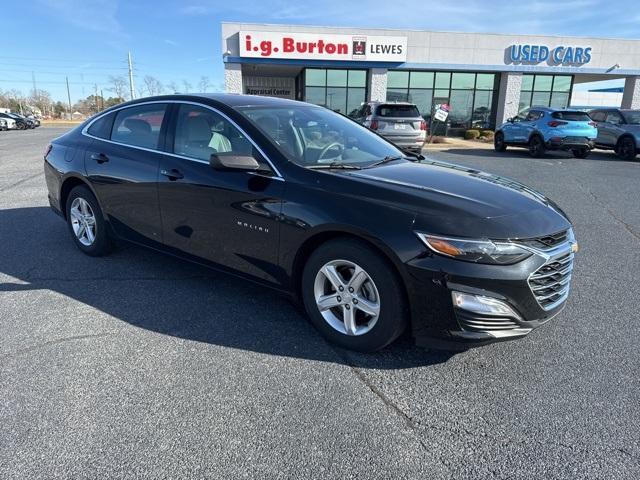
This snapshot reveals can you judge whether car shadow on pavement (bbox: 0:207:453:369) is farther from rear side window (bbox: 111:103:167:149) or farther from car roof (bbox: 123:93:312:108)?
car roof (bbox: 123:93:312:108)

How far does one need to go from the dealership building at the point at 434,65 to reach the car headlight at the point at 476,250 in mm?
23151

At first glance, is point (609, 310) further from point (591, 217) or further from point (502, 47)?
point (502, 47)

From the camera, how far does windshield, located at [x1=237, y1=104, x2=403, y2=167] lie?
349 centimetres

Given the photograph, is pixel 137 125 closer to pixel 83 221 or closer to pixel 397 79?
pixel 83 221

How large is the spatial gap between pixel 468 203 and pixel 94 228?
3.75 m

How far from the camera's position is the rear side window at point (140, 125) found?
4.14 meters

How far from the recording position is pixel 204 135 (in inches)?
149

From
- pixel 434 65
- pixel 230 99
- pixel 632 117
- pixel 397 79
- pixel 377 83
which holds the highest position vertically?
pixel 434 65

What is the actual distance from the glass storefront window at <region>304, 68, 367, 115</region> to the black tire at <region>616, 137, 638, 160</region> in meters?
14.6

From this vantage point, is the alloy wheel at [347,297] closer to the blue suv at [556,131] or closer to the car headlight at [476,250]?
the car headlight at [476,250]

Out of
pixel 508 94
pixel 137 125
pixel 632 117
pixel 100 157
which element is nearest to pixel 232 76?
pixel 508 94

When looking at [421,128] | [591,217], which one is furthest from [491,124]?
[591,217]

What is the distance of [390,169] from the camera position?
3.49 m

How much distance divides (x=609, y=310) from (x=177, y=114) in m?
3.90
